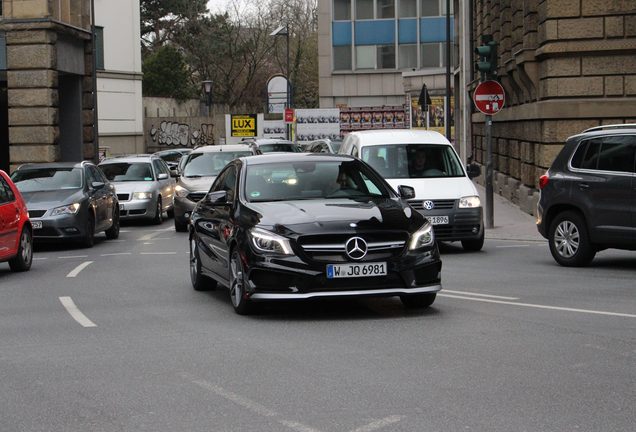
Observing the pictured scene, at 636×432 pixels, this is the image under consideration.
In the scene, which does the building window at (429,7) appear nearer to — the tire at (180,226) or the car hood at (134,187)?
the car hood at (134,187)

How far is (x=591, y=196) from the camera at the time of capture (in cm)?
1547

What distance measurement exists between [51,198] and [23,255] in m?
4.47

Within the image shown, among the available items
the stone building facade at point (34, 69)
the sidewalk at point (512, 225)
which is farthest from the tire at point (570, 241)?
the stone building facade at point (34, 69)

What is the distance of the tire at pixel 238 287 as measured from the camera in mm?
10898

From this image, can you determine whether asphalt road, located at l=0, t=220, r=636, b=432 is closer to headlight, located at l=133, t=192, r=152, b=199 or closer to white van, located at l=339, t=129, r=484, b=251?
white van, located at l=339, t=129, r=484, b=251

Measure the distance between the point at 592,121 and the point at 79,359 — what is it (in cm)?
1625

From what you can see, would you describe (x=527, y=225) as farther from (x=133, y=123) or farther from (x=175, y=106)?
(x=175, y=106)

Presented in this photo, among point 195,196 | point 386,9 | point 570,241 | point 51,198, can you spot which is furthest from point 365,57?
point 570,241

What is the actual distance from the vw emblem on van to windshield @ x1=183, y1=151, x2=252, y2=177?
51.7ft

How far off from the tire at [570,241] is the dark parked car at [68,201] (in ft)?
28.7

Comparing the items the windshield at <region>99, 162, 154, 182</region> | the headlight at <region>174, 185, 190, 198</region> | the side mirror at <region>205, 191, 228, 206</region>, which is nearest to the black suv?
the side mirror at <region>205, 191, 228, 206</region>

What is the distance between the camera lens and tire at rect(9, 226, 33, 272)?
1662 centimetres

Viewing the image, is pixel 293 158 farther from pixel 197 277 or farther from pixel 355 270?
pixel 355 270

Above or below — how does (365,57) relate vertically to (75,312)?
above
